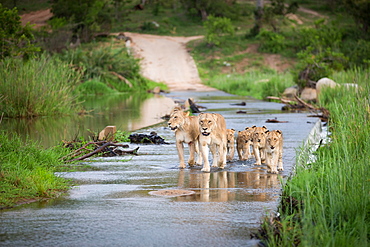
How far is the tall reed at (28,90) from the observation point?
19.2m

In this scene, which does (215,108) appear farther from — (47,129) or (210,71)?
(210,71)

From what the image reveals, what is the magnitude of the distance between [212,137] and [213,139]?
55 millimetres

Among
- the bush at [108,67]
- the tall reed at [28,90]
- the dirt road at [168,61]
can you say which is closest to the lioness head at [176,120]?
the tall reed at [28,90]

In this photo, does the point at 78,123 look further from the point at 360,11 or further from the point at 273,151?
the point at 360,11

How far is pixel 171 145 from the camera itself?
45.8ft

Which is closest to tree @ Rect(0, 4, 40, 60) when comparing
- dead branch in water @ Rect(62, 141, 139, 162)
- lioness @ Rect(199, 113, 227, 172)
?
dead branch in water @ Rect(62, 141, 139, 162)

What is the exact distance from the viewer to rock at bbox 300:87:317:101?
28400 millimetres

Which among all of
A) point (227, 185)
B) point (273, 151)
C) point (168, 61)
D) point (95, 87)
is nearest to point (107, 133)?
point (273, 151)

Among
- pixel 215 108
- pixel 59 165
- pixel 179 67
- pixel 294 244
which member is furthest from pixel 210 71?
pixel 294 244

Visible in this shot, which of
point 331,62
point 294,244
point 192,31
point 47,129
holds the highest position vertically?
point 192,31

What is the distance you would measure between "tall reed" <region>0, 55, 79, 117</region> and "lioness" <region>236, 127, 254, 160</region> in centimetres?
935

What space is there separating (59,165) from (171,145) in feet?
13.0

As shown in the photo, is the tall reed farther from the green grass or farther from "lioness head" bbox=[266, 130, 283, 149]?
the green grass

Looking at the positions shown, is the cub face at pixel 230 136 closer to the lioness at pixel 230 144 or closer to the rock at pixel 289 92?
the lioness at pixel 230 144
